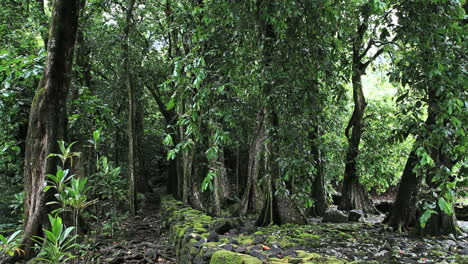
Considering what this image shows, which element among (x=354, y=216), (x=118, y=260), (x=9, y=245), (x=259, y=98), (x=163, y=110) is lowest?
(x=118, y=260)

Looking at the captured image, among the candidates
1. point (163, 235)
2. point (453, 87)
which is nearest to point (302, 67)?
point (453, 87)

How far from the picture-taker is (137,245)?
20.8 ft

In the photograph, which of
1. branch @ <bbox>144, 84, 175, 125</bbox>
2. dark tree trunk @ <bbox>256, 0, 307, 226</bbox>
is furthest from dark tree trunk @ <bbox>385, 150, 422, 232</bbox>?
branch @ <bbox>144, 84, 175, 125</bbox>

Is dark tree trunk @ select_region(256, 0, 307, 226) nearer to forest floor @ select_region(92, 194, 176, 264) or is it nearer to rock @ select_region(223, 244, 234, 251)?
rock @ select_region(223, 244, 234, 251)

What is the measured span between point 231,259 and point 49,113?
3263mm

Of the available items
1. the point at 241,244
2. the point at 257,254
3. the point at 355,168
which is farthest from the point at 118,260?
the point at 355,168

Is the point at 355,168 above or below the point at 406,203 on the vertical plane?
above

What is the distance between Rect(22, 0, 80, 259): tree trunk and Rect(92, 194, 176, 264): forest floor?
1160mm

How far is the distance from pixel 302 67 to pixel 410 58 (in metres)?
1.34

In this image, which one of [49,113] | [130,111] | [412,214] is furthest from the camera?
[130,111]

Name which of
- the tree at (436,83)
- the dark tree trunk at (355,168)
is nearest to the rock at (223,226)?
the tree at (436,83)

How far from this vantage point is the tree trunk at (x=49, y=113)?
4.29 m

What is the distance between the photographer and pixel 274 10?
13.2 ft

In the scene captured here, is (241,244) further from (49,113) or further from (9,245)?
(49,113)
